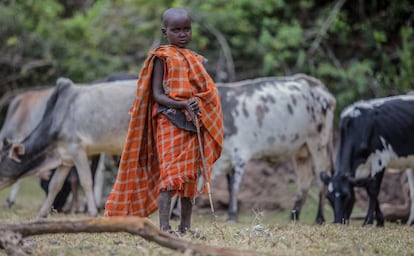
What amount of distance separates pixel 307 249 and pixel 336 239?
786 millimetres

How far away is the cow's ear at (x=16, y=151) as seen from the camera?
9789mm

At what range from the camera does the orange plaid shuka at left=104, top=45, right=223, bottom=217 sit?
6.35 m

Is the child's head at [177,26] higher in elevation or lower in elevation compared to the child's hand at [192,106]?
higher

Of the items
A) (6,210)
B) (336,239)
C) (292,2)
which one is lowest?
(6,210)

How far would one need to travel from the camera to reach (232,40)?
1491cm

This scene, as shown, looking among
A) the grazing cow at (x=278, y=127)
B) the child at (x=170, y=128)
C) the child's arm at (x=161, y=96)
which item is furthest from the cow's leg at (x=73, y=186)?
the child's arm at (x=161, y=96)

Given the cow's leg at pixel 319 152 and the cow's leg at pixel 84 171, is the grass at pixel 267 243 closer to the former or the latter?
the cow's leg at pixel 84 171

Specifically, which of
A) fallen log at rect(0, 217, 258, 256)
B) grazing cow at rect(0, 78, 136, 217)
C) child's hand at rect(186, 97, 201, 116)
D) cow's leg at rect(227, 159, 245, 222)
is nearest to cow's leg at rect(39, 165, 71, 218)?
grazing cow at rect(0, 78, 136, 217)

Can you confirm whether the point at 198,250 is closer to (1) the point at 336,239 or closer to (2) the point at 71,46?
(1) the point at 336,239

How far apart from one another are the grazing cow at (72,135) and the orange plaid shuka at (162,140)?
10.5 feet

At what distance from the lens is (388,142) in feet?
30.6

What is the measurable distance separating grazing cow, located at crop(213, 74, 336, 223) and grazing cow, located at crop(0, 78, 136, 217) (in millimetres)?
1406

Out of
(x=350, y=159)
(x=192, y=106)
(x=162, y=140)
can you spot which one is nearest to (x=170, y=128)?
(x=162, y=140)

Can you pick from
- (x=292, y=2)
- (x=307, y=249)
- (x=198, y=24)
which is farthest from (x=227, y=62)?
(x=307, y=249)
